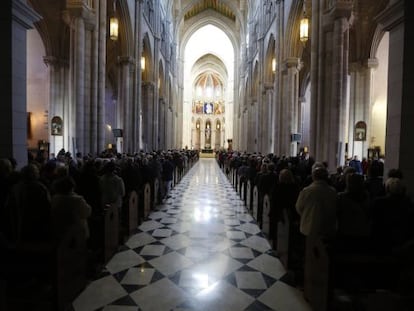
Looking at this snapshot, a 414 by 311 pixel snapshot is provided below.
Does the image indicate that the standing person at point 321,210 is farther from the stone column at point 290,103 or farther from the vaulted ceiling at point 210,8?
the vaulted ceiling at point 210,8

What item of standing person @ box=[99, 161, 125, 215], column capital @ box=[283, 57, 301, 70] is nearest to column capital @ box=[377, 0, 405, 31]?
standing person @ box=[99, 161, 125, 215]

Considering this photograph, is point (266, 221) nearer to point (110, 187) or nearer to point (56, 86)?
point (110, 187)

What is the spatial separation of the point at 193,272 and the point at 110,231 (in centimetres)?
170

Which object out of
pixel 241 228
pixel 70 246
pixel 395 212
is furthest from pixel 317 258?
pixel 241 228

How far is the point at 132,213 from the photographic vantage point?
764 cm

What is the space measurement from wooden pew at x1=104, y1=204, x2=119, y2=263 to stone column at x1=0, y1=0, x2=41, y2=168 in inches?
82.5

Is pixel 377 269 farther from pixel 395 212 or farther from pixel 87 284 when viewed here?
pixel 87 284

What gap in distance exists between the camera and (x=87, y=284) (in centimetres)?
484

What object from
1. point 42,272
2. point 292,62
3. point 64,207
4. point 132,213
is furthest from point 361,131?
point 42,272

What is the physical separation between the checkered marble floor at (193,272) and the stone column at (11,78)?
9.56ft

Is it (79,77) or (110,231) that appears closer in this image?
(110,231)

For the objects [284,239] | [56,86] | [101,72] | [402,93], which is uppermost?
[56,86]

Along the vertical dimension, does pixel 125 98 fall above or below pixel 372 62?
below

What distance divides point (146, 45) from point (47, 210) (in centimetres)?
2167
